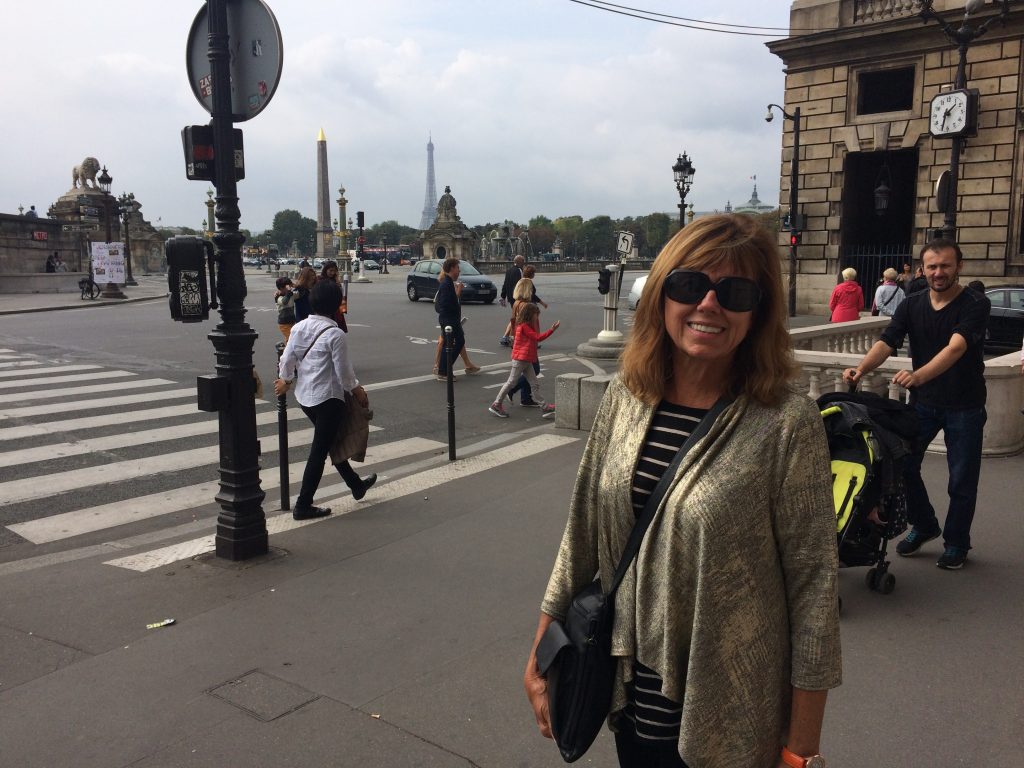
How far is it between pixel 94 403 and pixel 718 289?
11.6m

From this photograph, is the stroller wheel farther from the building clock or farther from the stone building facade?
the stone building facade

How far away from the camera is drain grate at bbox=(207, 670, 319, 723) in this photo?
369 centimetres

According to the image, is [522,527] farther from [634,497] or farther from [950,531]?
[634,497]

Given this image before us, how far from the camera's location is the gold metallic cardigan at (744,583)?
177cm

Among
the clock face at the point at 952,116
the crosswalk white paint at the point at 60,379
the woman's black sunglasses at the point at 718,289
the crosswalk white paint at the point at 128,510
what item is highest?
the clock face at the point at 952,116

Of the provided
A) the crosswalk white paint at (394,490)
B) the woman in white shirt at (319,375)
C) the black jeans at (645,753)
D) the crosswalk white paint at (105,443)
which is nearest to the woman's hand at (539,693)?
the black jeans at (645,753)

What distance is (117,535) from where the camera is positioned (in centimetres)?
669

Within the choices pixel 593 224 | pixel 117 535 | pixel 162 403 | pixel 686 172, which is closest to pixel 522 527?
pixel 117 535

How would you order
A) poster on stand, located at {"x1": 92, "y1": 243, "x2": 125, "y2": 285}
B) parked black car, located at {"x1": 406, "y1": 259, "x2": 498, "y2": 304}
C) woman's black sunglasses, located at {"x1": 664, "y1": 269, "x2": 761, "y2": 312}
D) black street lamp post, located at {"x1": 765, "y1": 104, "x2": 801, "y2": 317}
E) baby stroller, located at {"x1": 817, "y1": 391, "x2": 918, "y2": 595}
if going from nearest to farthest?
1. woman's black sunglasses, located at {"x1": 664, "y1": 269, "x2": 761, "y2": 312}
2. baby stroller, located at {"x1": 817, "y1": 391, "x2": 918, "y2": 595}
3. black street lamp post, located at {"x1": 765, "y1": 104, "x2": 801, "y2": 317}
4. parked black car, located at {"x1": 406, "y1": 259, "x2": 498, "y2": 304}
5. poster on stand, located at {"x1": 92, "y1": 243, "x2": 125, "y2": 285}

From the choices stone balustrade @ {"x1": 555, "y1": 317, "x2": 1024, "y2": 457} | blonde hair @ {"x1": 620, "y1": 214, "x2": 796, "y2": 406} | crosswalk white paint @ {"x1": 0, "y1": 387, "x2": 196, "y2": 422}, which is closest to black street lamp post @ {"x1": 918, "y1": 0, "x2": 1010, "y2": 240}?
stone balustrade @ {"x1": 555, "y1": 317, "x2": 1024, "y2": 457}

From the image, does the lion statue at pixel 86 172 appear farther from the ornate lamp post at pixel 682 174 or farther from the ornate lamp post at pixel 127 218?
the ornate lamp post at pixel 682 174

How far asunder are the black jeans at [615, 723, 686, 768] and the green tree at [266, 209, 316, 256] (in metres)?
178

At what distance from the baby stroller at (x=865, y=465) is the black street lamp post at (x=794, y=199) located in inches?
994

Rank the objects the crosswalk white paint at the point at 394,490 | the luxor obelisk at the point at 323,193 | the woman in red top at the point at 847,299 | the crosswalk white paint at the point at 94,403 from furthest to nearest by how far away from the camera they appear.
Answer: the luxor obelisk at the point at 323,193 → the woman in red top at the point at 847,299 → the crosswalk white paint at the point at 94,403 → the crosswalk white paint at the point at 394,490
